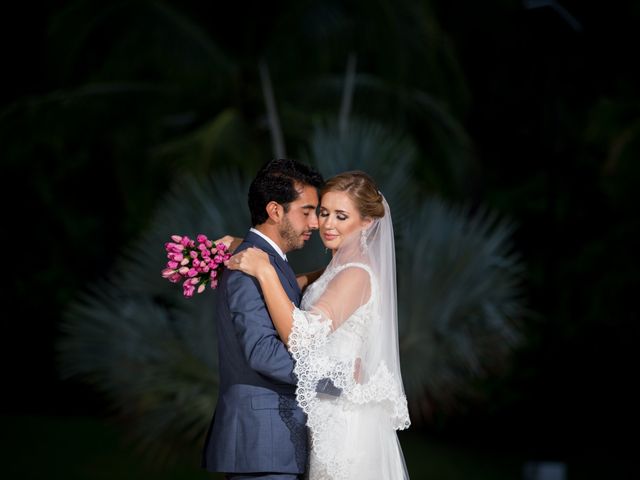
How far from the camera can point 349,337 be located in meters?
4.05

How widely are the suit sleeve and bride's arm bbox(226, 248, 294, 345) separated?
36 millimetres

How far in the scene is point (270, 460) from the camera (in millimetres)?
3803

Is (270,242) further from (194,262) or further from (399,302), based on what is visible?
(399,302)

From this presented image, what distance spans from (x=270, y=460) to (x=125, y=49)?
958 centimetres

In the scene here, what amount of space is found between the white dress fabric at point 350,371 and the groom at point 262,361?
8cm

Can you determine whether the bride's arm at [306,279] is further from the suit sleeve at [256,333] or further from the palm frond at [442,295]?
the palm frond at [442,295]

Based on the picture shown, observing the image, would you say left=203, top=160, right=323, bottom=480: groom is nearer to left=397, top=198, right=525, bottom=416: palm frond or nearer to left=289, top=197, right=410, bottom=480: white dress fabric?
left=289, top=197, right=410, bottom=480: white dress fabric

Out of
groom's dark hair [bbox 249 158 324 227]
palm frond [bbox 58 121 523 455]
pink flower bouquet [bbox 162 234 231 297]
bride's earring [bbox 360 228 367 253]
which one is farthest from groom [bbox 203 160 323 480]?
palm frond [bbox 58 121 523 455]

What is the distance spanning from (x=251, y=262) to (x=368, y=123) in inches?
268

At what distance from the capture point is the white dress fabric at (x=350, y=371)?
12.7ft

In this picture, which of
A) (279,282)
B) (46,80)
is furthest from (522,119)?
(279,282)

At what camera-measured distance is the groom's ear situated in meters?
4.03

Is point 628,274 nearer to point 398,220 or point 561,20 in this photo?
point 561,20

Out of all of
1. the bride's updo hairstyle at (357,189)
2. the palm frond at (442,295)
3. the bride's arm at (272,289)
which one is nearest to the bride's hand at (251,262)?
the bride's arm at (272,289)
